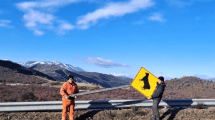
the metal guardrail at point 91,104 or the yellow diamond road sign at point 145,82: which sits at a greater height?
the yellow diamond road sign at point 145,82

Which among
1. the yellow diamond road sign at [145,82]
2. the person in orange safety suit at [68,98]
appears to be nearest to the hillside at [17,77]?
the person in orange safety suit at [68,98]

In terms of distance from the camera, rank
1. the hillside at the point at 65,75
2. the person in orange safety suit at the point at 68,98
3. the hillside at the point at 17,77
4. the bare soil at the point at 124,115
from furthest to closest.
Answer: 1. the hillside at the point at 65,75
2. the hillside at the point at 17,77
3. the bare soil at the point at 124,115
4. the person in orange safety suit at the point at 68,98

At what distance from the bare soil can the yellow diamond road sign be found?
3.76 feet

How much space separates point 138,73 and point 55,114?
3700 millimetres

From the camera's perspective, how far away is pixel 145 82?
731 cm

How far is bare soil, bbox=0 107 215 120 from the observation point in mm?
7109

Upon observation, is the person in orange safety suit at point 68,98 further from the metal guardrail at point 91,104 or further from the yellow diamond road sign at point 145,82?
the yellow diamond road sign at point 145,82

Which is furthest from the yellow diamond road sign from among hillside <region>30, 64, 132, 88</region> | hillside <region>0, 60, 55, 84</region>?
hillside <region>30, 64, 132, 88</region>

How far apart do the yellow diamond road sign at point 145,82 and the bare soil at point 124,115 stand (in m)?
1.15

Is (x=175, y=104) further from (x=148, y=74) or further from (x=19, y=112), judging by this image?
(x=19, y=112)

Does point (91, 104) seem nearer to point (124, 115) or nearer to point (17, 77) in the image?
point (124, 115)

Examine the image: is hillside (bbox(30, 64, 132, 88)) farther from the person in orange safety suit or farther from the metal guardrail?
the person in orange safety suit

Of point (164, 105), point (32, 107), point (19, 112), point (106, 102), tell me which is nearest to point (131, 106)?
point (106, 102)

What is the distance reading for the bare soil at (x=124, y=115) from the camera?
7.11m
